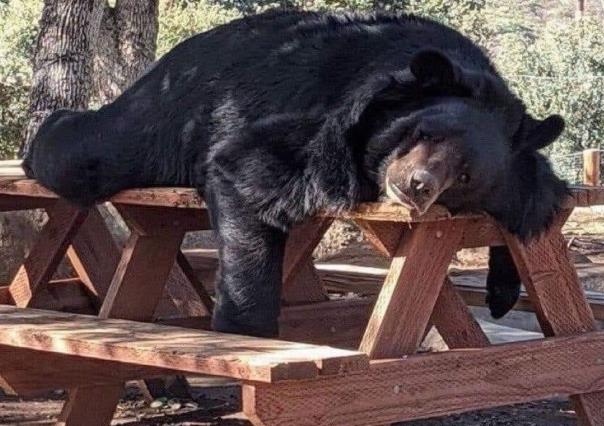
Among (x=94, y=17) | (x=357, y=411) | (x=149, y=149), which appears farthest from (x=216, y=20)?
(x=357, y=411)

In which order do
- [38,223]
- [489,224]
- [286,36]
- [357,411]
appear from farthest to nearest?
[38,223] → [286,36] → [489,224] → [357,411]

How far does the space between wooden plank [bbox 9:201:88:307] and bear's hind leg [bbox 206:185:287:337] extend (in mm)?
1638

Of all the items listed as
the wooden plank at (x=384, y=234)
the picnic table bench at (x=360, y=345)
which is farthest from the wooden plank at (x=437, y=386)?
the wooden plank at (x=384, y=234)

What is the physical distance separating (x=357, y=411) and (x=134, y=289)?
1577 mm

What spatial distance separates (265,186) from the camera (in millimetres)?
3965

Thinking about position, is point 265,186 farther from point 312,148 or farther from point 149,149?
point 149,149

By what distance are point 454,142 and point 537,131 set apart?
0.52m

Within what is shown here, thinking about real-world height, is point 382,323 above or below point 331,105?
below

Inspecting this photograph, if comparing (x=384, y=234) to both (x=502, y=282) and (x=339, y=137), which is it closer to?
(x=339, y=137)

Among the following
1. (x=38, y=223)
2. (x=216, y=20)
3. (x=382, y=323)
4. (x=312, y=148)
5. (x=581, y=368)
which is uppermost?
(x=312, y=148)

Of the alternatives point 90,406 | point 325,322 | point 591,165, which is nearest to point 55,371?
point 90,406

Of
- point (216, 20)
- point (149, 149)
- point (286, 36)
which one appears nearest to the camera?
point (286, 36)

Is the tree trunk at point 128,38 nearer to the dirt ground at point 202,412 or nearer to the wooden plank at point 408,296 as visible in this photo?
the dirt ground at point 202,412

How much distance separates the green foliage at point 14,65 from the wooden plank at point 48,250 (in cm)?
574
